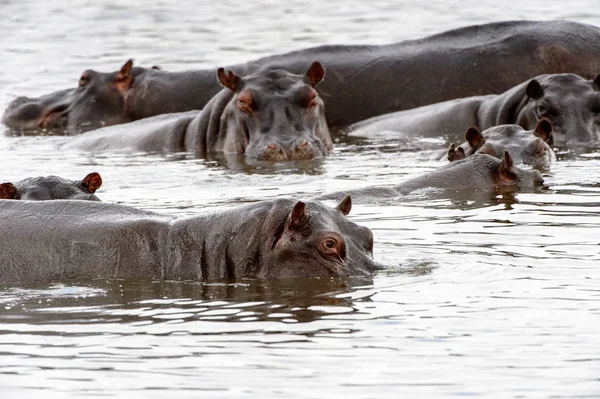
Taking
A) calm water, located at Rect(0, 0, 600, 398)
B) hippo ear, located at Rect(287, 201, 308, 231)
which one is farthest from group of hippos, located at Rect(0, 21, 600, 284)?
calm water, located at Rect(0, 0, 600, 398)

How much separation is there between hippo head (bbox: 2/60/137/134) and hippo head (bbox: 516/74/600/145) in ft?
17.5

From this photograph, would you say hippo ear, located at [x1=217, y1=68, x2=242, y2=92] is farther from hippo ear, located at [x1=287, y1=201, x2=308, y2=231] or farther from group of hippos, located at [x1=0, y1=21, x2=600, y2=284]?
hippo ear, located at [x1=287, y1=201, x2=308, y2=231]

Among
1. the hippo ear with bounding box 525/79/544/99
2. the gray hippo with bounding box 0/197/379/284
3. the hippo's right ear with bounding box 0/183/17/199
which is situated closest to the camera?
the gray hippo with bounding box 0/197/379/284

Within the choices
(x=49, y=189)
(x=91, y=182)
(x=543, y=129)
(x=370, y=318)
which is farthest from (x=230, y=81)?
(x=370, y=318)

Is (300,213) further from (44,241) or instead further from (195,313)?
(44,241)

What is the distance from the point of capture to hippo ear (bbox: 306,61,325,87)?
46.0 feet

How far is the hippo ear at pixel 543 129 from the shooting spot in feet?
40.2

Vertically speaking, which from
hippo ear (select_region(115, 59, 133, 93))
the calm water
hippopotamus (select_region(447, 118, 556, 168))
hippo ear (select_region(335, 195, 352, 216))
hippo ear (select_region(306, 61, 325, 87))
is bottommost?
the calm water

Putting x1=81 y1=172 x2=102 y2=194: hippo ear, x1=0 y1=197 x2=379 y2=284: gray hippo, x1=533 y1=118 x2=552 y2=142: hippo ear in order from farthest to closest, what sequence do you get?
x1=533 y1=118 x2=552 y2=142: hippo ear → x1=81 y1=172 x2=102 y2=194: hippo ear → x1=0 y1=197 x2=379 y2=284: gray hippo

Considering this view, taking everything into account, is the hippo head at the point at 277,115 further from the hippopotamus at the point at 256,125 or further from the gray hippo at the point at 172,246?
the gray hippo at the point at 172,246

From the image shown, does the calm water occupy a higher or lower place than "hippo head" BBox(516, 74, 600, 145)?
lower

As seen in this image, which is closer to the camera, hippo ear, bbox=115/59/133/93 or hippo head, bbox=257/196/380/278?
hippo head, bbox=257/196/380/278

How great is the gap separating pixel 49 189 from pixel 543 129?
5091 millimetres

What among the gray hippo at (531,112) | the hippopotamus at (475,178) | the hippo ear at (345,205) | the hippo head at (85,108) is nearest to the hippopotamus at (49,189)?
the hippo ear at (345,205)
